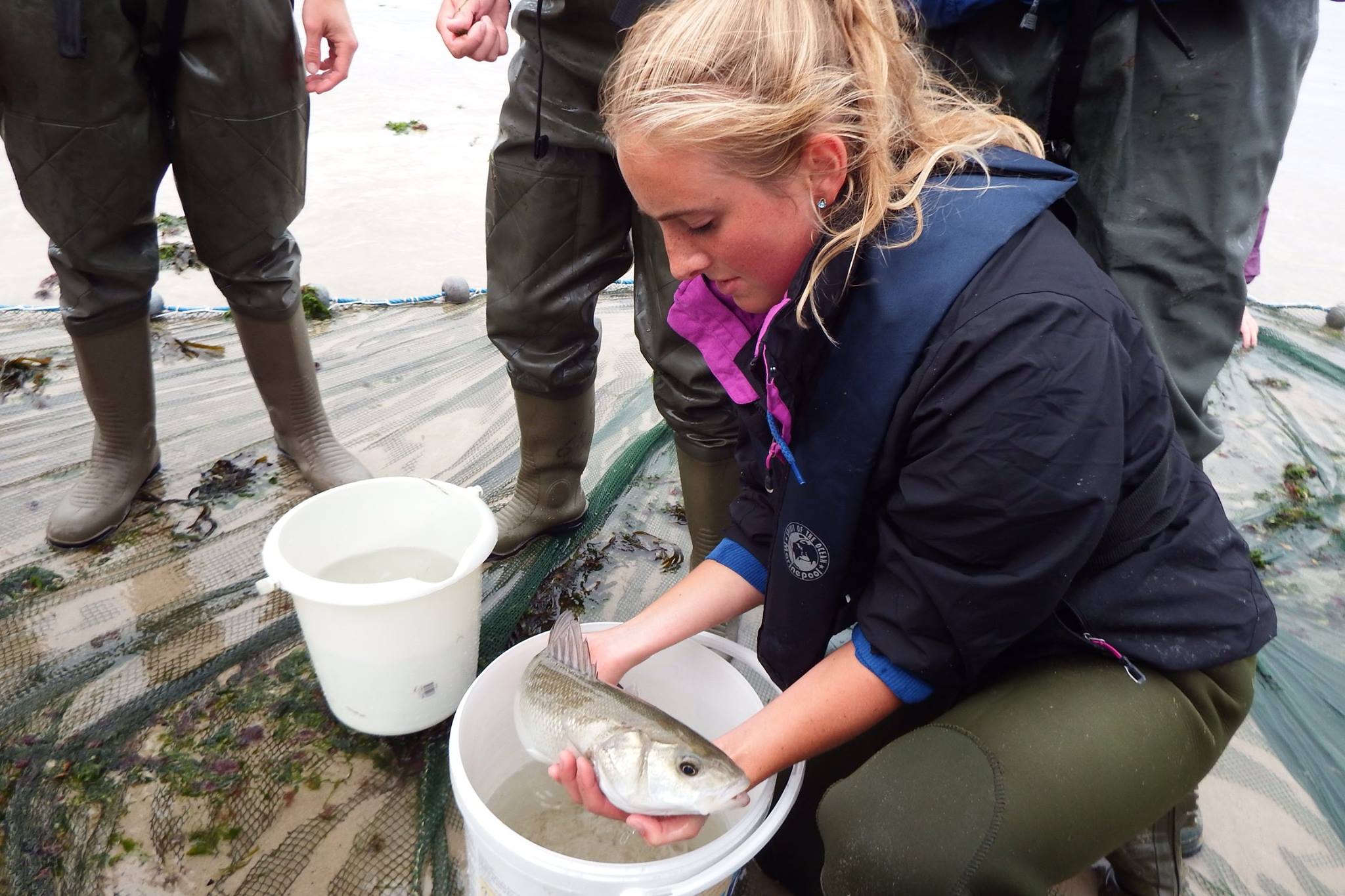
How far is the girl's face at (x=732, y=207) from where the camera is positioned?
4.43ft

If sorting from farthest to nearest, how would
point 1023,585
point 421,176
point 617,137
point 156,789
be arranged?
point 421,176 → point 156,789 → point 617,137 → point 1023,585

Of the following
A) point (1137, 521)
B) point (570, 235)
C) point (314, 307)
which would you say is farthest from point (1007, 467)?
point (314, 307)

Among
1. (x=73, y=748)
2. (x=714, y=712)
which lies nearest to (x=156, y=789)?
(x=73, y=748)

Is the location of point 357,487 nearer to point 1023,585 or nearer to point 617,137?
point 617,137

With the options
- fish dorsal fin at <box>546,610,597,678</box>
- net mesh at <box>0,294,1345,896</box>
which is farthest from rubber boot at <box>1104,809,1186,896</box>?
fish dorsal fin at <box>546,610,597,678</box>

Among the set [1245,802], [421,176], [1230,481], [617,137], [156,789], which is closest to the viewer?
[617,137]

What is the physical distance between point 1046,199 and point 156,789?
209cm

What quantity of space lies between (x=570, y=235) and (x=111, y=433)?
1633 millimetres

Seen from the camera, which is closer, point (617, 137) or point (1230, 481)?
point (617, 137)

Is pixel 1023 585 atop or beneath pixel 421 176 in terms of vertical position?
atop

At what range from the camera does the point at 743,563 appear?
187 centimetres

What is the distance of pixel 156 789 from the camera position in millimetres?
1941

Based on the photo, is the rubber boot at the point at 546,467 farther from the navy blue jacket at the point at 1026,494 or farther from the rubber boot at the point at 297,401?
the navy blue jacket at the point at 1026,494

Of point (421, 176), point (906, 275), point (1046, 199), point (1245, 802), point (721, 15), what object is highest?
point (721, 15)
